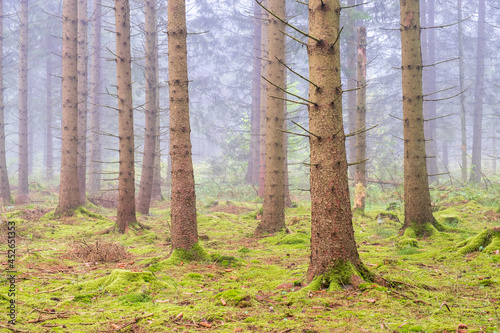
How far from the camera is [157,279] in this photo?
4.72 meters

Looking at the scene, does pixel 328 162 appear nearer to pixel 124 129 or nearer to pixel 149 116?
pixel 124 129

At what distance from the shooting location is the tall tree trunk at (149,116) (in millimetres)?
12527

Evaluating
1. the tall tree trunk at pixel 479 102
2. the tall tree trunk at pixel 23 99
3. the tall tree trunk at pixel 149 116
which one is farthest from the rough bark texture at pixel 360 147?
the tall tree trunk at pixel 479 102

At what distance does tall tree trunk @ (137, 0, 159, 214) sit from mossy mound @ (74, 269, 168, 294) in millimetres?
8077

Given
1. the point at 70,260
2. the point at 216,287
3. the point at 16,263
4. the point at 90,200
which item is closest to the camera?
the point at 216,287

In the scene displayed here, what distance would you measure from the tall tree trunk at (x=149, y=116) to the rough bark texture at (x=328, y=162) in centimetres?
930

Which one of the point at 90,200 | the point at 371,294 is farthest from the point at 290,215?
the point at 90,200

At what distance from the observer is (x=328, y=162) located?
162 inches

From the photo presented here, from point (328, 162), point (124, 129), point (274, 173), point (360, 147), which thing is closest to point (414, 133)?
point (274, 173)

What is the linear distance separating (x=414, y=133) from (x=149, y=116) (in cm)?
935

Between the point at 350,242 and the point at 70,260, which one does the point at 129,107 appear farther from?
the point at 350,242

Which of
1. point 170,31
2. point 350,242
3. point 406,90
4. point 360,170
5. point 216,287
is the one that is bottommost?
point 216,287

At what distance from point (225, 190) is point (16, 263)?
1512 centimetres

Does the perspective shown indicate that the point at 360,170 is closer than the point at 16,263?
No
